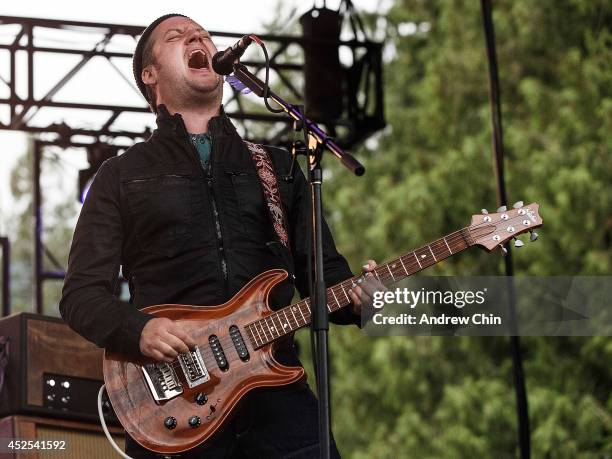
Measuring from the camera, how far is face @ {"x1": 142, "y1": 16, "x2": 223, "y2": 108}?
13.0ft

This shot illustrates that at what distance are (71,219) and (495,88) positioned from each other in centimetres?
1780

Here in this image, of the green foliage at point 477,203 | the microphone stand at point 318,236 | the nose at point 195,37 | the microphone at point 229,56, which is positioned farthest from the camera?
the green foliage at point 477,203

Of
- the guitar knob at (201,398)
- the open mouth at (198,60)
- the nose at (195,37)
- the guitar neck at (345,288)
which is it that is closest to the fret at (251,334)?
the guitar neck at (345,288)

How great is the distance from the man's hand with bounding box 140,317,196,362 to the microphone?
0.79 metres

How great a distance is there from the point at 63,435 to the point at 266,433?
1158mm

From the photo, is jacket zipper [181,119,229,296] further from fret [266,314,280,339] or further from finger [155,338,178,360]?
finger [155,338,178,360]

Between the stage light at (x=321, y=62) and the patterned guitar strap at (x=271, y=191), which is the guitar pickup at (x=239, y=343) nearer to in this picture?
the patterned guitar strap at (x=271, y=191)

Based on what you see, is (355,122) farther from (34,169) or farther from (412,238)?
(412,238)

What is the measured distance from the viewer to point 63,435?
4.43 metres

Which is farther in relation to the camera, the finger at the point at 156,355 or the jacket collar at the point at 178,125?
the jacket collar at the point at 178,125

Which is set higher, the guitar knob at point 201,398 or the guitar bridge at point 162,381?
the guitar bridge at point 162,381

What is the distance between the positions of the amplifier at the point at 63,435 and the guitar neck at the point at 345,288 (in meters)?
1.08

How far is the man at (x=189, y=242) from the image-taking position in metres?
3.60

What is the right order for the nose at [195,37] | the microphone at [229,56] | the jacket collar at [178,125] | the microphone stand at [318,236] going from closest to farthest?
the microphone stand at [318,236] < the microphone at [229,56] < the jacket collar at [178,125] < the nose at [195,37]
